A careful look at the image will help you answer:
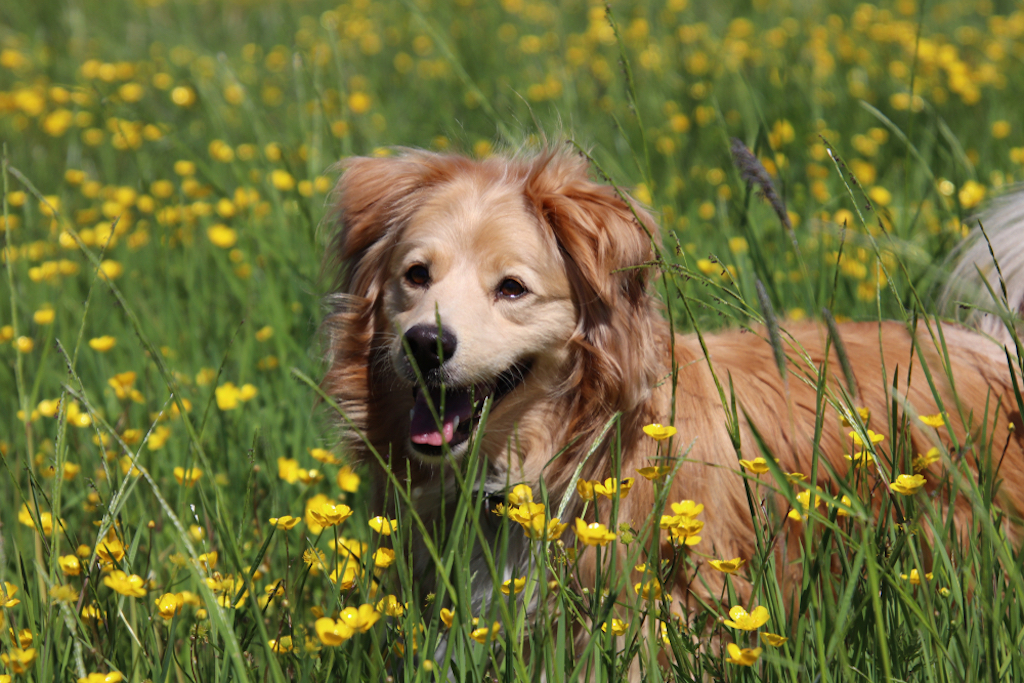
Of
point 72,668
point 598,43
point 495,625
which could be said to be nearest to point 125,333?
point 72,668

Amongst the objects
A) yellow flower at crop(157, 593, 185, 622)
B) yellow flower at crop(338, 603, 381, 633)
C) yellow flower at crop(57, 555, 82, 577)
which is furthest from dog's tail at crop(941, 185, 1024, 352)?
yellow flower at crop(57, 555, 82, 577)

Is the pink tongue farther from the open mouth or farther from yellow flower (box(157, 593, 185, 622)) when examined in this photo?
yellow flower (box(157, 593, 185, 622))

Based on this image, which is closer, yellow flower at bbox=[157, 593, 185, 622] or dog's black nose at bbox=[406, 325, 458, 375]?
yellow flower at bbox=[157, 593, 185, 622]

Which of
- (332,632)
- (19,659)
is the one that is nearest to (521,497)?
(332,632)

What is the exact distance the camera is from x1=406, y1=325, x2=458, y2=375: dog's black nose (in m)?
2.22

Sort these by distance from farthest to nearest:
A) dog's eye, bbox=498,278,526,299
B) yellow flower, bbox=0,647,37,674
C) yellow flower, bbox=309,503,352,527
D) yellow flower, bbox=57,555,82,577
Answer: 1. dog's eye, bbox=498,278,526,299
2. yellow flower, bbox=57,555,82,577
3. yellow flower, bbox=309,503,352,527
4. yellow flower, bbox=0,647,37,674

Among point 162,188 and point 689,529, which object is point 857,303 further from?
point 162,188

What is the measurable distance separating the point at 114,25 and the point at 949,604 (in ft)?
28.5

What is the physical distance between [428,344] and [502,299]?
0.34 metres

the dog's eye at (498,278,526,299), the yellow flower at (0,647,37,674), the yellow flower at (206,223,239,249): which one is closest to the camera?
the yellow flower at (0,647,37,674)

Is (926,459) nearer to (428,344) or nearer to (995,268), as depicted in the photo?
(995,268)

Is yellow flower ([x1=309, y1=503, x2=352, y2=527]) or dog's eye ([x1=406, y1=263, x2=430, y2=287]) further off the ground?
dog's eye ([x1=406, y1=263, x2=430, y2=287])

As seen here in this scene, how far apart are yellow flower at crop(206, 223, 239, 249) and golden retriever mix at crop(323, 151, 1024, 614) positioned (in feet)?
4.79

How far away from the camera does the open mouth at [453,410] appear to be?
237 cm
